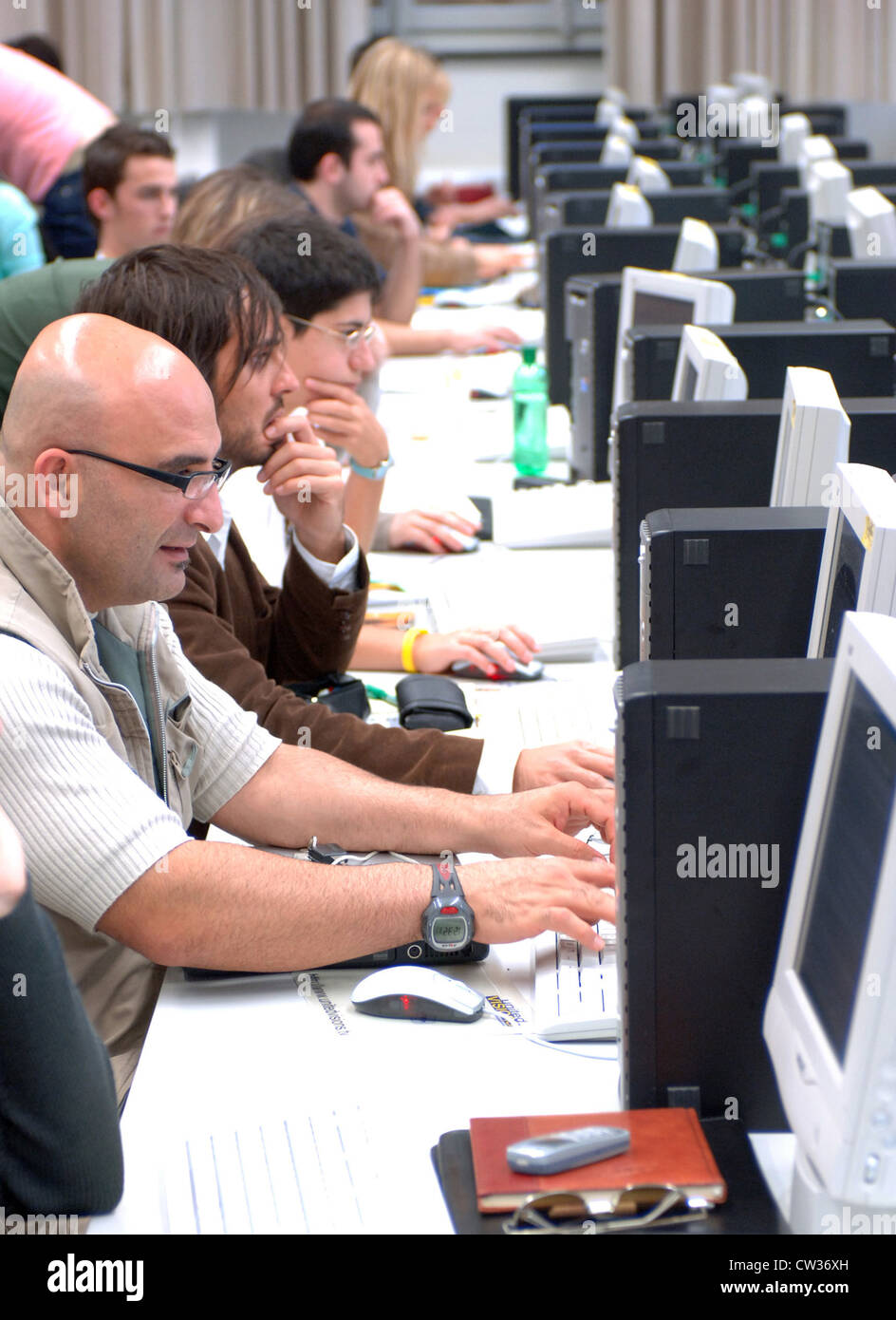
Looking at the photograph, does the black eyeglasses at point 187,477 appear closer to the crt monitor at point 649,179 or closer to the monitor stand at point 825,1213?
the monitor stand at point 825,1213

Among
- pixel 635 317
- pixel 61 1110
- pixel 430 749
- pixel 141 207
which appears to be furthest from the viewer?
pixel 141 207

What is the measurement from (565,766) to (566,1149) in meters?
0.73

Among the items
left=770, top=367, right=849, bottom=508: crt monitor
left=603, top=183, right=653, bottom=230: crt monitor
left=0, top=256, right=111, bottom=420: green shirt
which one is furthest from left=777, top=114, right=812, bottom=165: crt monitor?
left=770, top=367, right=849, bottom=508: crt monitor

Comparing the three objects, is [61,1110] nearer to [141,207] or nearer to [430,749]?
[430,749]

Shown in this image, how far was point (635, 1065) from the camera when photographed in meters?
1.15

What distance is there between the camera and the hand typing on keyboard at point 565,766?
67.5 inches

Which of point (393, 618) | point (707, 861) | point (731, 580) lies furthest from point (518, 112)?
point (707, 861)

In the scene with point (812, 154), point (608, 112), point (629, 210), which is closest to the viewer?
point (629, 210)

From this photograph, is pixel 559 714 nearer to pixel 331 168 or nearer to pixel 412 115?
pixel 331 168

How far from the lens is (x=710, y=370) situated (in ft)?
6.47

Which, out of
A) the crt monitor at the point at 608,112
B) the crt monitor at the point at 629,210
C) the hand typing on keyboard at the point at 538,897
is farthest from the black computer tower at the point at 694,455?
the crt monitor at the point at 608,112

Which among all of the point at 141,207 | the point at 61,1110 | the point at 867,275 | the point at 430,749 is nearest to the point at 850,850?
the point at 61,1110

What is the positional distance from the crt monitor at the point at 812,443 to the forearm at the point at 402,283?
10.4 feet

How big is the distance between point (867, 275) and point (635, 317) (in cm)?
37
